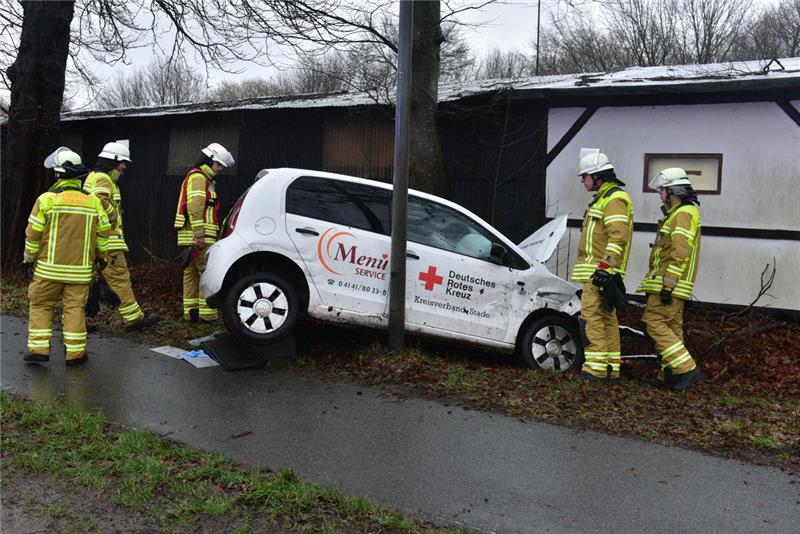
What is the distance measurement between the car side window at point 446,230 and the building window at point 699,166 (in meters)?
3.56

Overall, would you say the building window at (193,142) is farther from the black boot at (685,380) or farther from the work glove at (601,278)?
the black boot at (685,380)

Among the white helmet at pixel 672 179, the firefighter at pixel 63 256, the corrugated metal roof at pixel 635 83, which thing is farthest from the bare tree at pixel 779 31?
the firefighter at pixel 63 256

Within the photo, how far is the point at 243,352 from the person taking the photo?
249 inches

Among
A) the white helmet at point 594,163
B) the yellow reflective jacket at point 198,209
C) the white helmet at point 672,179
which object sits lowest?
the yellow reflective jacket at point 198,209

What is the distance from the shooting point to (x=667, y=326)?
623cm

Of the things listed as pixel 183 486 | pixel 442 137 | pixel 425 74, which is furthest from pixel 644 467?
pixel 442 137

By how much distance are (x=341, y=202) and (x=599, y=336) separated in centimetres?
271

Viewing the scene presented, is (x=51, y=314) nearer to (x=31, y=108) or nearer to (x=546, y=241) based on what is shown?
(x=546, y=241)

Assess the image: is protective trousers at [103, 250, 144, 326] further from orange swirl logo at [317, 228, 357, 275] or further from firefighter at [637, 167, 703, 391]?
firefighter at [637, 167, 703, 391]

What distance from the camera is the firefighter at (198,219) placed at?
779 cm

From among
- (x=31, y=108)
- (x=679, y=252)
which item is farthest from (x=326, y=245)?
(x=31, y=108)

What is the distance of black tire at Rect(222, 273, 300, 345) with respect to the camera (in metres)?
5.99

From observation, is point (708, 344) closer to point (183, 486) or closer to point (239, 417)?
point (239, 417)

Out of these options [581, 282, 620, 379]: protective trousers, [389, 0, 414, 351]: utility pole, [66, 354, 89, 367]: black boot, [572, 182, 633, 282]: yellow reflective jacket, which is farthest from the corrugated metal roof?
[66, 354, 89, 367]: black boot
